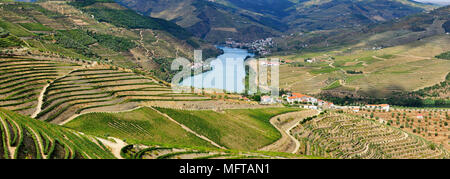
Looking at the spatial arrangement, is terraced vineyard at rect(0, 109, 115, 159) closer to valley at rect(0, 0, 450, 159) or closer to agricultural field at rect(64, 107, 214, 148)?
valley at rect(0, 0, 450, 159)

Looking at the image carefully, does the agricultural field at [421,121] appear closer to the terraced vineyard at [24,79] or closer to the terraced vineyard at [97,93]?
the terraced vineyard at [97,93]

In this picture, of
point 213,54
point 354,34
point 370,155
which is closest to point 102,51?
point 213,54

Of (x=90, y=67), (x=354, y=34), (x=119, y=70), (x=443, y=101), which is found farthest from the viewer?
(x=354, y=34)

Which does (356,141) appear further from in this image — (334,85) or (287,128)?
(334,85)

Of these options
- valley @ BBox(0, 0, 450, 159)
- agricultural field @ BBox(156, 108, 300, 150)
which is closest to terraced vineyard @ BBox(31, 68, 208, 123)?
valley @ BBox(0, 0, 450, 159)

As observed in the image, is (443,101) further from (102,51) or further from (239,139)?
(102,51)
